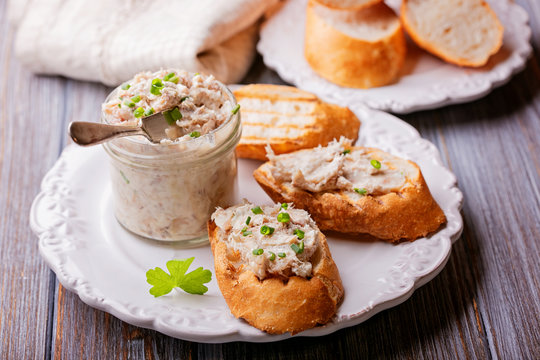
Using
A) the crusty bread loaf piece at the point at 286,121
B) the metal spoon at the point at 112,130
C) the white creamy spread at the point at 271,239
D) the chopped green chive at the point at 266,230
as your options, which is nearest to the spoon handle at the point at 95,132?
the metal spoon at the point at 112,130

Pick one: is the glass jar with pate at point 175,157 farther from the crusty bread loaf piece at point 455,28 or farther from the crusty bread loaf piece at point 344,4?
the crusty bread loaf piece at point 455,28

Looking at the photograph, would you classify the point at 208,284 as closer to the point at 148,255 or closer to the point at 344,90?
the point at 148,255

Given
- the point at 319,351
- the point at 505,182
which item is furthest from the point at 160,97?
the point at 505,182

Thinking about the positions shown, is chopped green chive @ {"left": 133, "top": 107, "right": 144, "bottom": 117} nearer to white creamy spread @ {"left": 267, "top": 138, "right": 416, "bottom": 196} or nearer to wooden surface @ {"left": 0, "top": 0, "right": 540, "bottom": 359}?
white creamy spread @ {"left": 267, "top": 138, "right": 416, "bottom": 196}

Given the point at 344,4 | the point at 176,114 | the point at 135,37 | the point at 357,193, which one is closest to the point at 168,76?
the point at 176,114

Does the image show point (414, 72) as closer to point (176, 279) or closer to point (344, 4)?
point (344, 4)

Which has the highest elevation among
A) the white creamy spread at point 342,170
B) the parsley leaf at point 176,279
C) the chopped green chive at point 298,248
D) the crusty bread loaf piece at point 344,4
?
the chopped green chive at point 298,248
